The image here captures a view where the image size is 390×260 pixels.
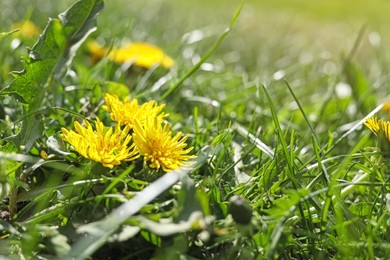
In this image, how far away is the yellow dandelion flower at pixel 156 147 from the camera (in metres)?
1.16

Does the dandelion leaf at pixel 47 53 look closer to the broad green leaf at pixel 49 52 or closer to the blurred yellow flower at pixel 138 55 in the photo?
the broad green leaf at pixel 49 52

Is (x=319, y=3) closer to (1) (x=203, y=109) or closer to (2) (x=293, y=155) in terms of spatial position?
(1) (x=203, y=109)

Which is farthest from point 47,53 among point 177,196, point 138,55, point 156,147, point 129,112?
point 138,55

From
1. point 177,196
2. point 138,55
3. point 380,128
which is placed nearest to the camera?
point 177,196

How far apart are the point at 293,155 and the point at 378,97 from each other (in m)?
1.65

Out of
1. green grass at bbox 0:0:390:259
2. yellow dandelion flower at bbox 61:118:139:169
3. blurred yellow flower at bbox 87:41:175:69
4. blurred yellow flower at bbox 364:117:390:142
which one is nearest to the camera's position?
green grass at bbox 0:0:390:259

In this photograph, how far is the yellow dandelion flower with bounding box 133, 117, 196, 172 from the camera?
1.16 m

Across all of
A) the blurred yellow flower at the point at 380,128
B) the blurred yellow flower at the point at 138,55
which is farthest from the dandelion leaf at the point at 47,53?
the blurred yellow flower at the point at 138,55

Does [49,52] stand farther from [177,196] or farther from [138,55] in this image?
[138,55]

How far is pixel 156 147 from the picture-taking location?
3.84 ft

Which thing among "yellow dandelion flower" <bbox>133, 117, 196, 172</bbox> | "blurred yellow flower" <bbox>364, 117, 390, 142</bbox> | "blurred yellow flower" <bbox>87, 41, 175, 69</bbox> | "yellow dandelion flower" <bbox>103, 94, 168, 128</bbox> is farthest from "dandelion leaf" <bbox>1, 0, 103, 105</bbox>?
"blurred yellow flower" <bbox>87, 41, 175, 69</bbox>

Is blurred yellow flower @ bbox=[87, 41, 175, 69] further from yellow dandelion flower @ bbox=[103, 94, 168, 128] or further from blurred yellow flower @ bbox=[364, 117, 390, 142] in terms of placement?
blurred yellow flower @ bbox=[364, 117, 390, 142]

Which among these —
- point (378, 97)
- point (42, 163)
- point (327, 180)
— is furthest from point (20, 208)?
point (378, 97)

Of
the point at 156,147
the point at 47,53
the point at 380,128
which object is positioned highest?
the point at 47,53
